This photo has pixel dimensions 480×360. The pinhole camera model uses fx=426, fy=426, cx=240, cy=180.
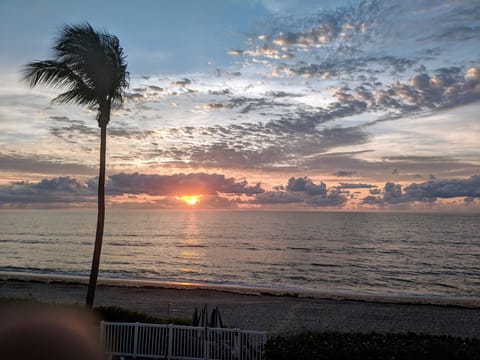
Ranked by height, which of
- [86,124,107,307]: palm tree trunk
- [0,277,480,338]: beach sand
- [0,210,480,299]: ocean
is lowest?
[0,210,480,299]: ocean

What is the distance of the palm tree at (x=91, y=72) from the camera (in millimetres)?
11852

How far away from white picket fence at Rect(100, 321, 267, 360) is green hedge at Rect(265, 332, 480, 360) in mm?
663

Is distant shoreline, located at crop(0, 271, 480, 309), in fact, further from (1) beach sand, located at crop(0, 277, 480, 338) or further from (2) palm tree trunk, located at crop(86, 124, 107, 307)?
(2) palm tree trunk, located at crop(86, 124, 107, 307)

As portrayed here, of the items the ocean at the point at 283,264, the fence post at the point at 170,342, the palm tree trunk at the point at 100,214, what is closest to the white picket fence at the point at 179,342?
the fence post at the point at 170,342

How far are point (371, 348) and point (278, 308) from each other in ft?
51.2

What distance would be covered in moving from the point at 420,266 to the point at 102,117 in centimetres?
4320

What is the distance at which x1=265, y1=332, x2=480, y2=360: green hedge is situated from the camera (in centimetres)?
902

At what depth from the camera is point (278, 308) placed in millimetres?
24609

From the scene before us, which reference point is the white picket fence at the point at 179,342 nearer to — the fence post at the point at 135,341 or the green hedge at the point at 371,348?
the fence post at the point at 135,341

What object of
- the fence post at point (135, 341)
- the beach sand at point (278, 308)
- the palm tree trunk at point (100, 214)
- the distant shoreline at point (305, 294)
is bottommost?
the distant shoreline at point (305, 294)

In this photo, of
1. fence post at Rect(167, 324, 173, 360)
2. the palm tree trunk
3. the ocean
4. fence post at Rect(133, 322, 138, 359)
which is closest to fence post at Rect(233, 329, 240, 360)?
fence post at Rect(167, 324, 173, 360)

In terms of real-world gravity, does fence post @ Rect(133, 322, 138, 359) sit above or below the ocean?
above

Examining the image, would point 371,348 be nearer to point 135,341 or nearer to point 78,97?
point 135,341

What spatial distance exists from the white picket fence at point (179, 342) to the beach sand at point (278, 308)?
28.4 feet
